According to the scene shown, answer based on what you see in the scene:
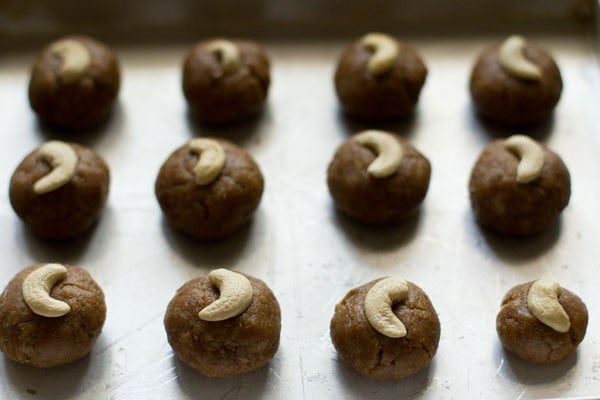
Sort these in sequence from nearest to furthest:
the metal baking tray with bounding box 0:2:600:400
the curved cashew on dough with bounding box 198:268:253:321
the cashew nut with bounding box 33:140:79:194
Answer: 1. the curved cashew on dough with bounding box 198:268:253:321
2. the metal baking tray with bounding box 0:2:600:400
3. the cashew nut with bounding box 33:140:79:194

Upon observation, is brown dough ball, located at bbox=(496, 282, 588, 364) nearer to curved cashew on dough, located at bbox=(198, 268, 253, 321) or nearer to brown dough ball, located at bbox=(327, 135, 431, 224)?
brown dough ball, located at bbox=(327, 135, 431, 224)

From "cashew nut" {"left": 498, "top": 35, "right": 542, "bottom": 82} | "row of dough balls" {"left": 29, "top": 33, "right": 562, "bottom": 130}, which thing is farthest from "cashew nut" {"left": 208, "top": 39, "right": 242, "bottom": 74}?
"cashew nut" {"left": 498, "top": 35, "right": 542, "bottom": 82}

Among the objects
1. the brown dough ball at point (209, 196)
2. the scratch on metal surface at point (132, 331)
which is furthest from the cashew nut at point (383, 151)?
the scratch on metal surface at point (132, 331)

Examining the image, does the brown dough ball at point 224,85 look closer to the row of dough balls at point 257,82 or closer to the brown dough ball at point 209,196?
the row of dough balls at point 257,82

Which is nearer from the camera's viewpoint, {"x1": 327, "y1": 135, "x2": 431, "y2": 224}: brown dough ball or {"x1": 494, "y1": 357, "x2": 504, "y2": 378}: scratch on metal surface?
{"x1": 494, "y1": 357, "x2": 504, "y2": 378}: scratch on metal surface

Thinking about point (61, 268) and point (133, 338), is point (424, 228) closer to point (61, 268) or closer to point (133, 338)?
point (133, 338)

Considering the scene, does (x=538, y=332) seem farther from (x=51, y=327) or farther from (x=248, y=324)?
(x=51, y=327)

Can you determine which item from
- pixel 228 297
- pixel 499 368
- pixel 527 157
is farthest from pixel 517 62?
pixel 228 297

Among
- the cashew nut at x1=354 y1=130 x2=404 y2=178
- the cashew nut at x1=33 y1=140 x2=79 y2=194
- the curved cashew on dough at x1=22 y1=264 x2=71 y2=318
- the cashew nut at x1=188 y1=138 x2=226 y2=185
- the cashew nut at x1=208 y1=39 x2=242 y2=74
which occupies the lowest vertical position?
the curved cashew on dough at x1=22 y1=264 x2=71 y2=318
